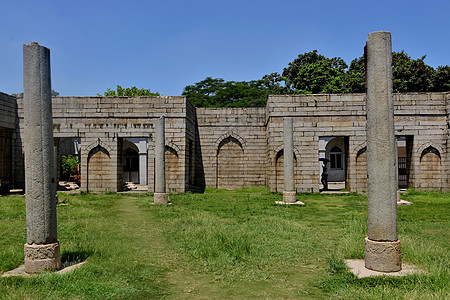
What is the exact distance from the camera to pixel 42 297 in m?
3.81

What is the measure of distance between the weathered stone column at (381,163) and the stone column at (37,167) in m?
4.37

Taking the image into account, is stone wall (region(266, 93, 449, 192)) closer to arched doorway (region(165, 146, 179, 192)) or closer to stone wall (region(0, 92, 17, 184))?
arched doorway (region(165, 146, 179, 192))

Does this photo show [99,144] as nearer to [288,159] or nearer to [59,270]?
[288,159]

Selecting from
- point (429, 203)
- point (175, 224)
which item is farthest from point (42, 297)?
point (429, 203)

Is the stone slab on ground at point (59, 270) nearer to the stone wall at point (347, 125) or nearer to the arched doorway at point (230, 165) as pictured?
the stone wall at point (347, 125)

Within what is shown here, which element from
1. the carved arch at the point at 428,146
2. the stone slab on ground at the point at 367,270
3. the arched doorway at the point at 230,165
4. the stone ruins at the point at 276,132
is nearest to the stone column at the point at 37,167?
the stone slab on ground at the point at 367,270

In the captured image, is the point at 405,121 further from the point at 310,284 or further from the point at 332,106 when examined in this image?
the point at 310,284

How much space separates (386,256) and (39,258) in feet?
15.1

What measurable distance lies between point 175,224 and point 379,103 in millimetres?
5323

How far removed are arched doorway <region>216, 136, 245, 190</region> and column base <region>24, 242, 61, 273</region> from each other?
45.7 ft

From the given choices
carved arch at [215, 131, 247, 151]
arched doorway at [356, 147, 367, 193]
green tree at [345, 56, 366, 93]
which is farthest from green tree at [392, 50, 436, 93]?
carved arch at [215, 131, 247, 151]

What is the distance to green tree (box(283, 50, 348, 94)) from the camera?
29656 millimetres

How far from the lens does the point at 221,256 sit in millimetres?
5461

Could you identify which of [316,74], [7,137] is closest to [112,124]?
[7,137]
